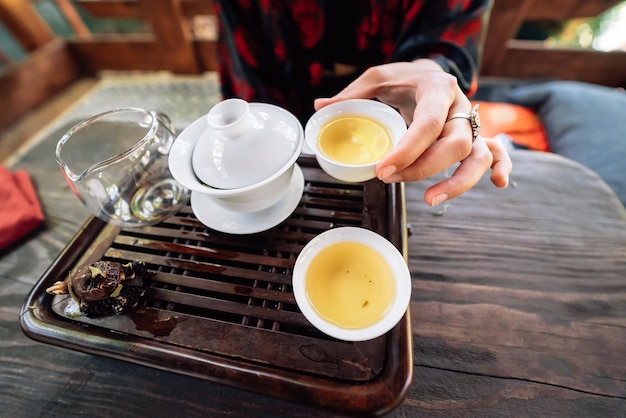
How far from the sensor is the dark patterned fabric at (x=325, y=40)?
140 centimetres

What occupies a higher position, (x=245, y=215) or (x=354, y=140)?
(x=354, y=140)

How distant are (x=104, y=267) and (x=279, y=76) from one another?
1.32 m

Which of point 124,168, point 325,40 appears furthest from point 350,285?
point 325,40

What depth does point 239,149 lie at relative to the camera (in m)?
0.89

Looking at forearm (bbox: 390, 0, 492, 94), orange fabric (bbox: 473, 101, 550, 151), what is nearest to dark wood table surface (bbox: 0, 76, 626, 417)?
forearm (bbox: 390, 0, 492, 94)

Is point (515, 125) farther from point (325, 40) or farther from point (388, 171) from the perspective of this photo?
point (388, 171)

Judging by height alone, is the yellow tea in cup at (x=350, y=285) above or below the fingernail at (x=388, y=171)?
below

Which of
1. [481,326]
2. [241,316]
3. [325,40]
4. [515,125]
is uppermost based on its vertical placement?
[325,40]

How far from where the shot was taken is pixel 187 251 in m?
1.00

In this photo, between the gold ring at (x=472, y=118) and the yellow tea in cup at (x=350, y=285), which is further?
the gold ring at (x=472, y=118)

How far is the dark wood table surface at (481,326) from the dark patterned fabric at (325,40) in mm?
637

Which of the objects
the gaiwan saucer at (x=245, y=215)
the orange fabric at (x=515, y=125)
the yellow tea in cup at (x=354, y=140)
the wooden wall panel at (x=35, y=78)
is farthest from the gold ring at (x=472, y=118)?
the wooden wall panel at (x=35, y=78)

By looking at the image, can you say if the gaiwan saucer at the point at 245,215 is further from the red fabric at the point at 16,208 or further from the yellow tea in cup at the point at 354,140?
the red fabric at the point at 16,208

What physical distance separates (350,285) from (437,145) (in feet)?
1.49
